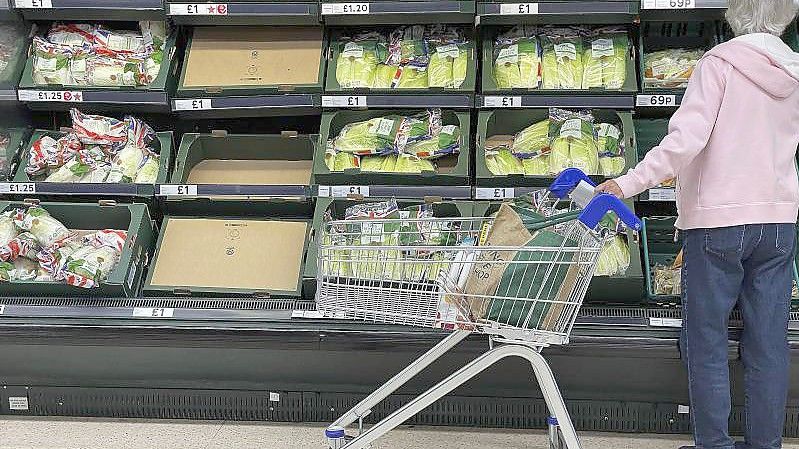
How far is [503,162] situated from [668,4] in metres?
0.85

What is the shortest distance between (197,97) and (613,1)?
5.48ft

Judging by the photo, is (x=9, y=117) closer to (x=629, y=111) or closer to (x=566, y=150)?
(x=566, y=150)

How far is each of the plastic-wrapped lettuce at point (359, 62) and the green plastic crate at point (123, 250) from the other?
0.95 metres

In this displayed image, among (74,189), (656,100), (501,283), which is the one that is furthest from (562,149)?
(74,189)

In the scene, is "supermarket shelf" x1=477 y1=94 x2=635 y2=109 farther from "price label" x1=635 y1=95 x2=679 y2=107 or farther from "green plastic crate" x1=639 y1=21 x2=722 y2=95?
"green plastic crate" x1=639 y1=21 x2=722 y2=95

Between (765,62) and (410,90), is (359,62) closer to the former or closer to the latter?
(410,90)

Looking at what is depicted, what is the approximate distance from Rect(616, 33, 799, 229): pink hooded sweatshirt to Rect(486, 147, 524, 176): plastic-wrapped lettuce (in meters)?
0.90

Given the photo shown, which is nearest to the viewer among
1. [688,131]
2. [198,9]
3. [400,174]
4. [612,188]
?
[612,188]

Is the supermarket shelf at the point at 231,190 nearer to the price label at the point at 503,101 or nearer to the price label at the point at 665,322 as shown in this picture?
the price label at the point at 503,101

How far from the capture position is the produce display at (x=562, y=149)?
12.3 ft

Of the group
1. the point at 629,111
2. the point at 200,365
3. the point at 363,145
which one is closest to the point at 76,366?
the point at 200,365

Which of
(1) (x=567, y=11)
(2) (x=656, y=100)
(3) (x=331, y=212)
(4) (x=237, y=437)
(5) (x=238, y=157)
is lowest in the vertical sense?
(4) (x=237, y=437)

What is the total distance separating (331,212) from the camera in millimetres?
3787

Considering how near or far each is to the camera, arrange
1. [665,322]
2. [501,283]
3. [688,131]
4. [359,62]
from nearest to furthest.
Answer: [501,283], [688,131], [665,322], [359,62]
